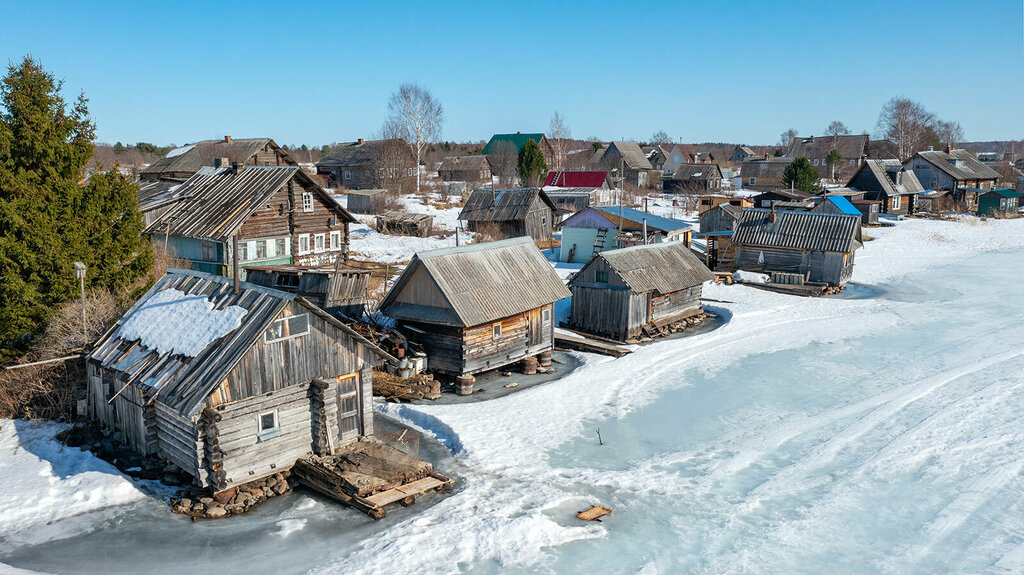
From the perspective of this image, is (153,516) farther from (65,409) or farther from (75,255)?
(75,255)

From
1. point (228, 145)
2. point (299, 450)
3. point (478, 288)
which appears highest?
point (228, 145)

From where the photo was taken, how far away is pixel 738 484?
16.3m

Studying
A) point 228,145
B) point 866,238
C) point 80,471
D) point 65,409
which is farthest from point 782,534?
point 228,145

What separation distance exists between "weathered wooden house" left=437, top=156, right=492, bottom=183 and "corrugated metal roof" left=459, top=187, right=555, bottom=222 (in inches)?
1295

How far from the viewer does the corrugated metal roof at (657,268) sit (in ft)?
91.0

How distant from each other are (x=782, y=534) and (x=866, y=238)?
145 feet

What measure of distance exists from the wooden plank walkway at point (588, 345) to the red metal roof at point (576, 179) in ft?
145

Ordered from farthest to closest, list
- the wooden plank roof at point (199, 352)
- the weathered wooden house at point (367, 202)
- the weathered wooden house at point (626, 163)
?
the weathered wooden house at point (626, 163) < the weathered wooden house at point (367, 202) < the wooden plank roof at point (199, 352)

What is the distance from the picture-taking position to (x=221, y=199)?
3256 centimetres

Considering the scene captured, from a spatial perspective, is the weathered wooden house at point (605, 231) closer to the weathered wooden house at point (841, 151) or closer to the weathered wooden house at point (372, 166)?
the weathered wooden house at point (372, 166)

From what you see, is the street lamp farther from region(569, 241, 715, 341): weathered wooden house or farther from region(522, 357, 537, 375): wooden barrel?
region(569, 241, 715, 341): weathered wooden house

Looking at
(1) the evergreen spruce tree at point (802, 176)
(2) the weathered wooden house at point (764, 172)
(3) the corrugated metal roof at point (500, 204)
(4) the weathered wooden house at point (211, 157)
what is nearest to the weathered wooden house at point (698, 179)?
(2) the weathered wooden house at point (764, 172)

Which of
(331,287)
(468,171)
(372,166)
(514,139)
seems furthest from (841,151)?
(331,287)

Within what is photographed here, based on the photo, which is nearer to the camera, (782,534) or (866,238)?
(782,534)
